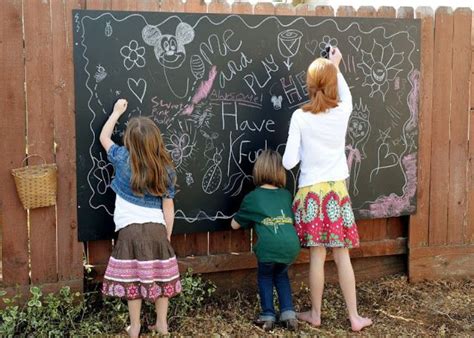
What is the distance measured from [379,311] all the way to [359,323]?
0.50 m

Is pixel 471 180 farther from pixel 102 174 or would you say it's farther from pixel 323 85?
pixel 102 174

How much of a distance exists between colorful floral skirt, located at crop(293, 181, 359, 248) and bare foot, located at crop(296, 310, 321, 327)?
580 millimetres

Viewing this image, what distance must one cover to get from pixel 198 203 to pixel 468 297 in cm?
257

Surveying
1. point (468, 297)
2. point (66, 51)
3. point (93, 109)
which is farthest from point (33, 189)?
point (468, 297)

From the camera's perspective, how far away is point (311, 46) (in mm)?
5262

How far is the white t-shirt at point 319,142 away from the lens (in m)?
4.65

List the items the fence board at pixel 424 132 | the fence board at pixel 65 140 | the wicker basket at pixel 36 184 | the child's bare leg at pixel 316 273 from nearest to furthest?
the wicker basket at pixel 36 184
the fence board at pixel 65 140
the child's bare leg at pixel 316 273
the fence board at pixel 424 132

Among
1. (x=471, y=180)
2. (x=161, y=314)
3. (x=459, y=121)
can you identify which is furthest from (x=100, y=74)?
(x=471, y=180)

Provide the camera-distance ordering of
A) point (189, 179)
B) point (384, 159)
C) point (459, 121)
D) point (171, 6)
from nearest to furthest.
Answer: point (171, 6) → point (189, 179) → point (384, 159) → point (459, 121)

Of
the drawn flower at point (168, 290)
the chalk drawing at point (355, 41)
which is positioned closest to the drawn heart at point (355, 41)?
the chalk drawing at point (355, 41)

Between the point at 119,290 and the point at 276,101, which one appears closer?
the point at 119,290

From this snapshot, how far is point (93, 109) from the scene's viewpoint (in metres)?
4.63

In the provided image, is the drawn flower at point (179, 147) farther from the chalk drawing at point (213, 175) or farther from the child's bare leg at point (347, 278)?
the child's bare leg at point (347, 278)

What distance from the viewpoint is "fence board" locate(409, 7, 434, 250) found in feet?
18.7
